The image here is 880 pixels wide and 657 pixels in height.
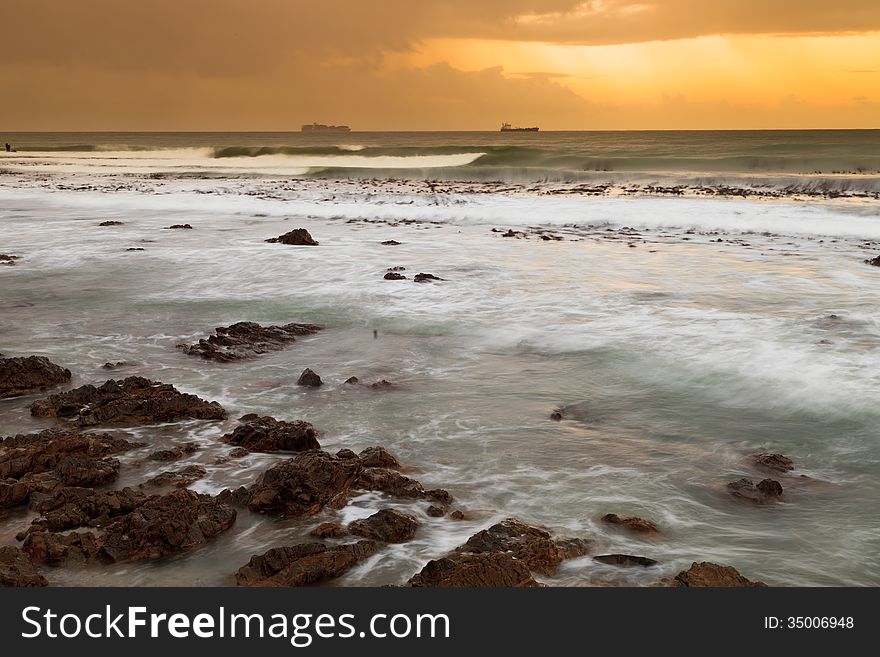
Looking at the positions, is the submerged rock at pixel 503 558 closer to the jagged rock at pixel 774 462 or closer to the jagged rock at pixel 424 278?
the jagged rock at pixel 774 462

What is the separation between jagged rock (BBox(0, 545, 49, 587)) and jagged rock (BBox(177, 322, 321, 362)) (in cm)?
358

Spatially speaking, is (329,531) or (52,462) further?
(52,462)

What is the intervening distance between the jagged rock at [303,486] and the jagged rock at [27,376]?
9.06 ft

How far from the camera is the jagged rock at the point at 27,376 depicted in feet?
20.2

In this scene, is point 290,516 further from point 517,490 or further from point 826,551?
point 826,551

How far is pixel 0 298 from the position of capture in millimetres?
9992

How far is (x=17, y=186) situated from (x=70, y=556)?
31686 millimetres

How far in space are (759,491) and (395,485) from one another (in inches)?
78.6

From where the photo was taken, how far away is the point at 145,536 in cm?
383

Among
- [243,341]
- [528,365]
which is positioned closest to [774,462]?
[528,365]

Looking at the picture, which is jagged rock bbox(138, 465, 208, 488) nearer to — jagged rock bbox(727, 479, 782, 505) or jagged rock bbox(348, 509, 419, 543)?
jagged rock bbox(348, 509, 419, 543)

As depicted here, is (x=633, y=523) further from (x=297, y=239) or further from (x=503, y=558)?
(x=297, y=239)

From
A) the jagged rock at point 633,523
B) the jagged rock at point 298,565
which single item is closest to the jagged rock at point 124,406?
the jagged rock at point 298,565

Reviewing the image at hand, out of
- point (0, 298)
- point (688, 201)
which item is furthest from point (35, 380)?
point (688, 201)
